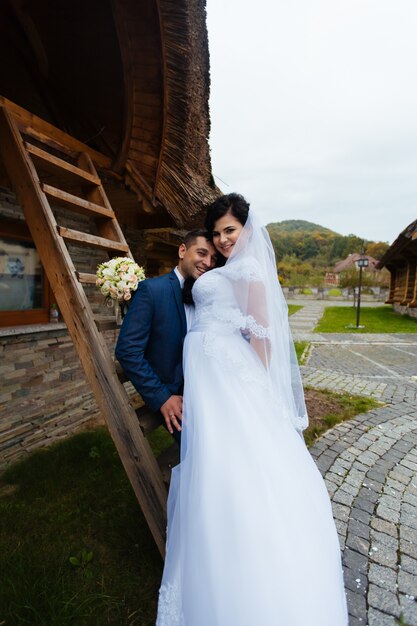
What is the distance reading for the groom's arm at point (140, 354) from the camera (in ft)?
6.84

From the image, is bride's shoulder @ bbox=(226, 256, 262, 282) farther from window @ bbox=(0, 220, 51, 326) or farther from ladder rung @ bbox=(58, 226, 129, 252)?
window @ bbox=(0, 220, 51, 326)

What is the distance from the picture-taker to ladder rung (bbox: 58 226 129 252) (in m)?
2.35

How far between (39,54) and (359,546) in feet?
18.0

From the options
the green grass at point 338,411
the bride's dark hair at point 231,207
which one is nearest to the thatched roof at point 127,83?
the bride's dark hair at point 231,207

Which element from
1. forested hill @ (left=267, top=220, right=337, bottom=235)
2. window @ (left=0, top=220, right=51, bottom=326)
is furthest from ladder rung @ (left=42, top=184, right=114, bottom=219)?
forested hill @ (left=267, top=220, right=337, bottom=235)

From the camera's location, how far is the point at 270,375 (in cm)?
199

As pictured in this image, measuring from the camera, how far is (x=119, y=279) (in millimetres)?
2330

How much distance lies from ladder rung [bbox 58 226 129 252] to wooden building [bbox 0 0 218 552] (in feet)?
0.03

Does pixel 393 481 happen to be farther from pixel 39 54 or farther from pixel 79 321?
pixel 39 54

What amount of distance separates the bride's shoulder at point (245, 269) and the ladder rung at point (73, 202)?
133 centimetres

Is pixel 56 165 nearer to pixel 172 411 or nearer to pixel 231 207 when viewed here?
pixel 231 207

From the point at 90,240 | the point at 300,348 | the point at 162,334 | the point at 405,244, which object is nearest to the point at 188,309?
the point at 162,334

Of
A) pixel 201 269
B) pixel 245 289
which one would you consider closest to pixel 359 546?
pixel 245 289

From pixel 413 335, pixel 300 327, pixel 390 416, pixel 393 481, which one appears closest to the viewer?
pixel 393 481
